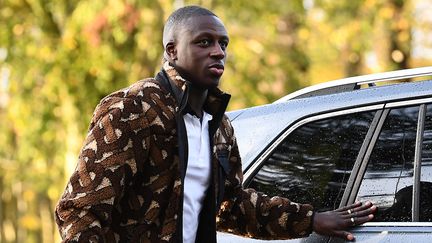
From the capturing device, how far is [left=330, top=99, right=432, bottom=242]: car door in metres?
3.71

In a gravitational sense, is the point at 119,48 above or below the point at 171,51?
→ above

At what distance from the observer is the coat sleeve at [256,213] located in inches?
158

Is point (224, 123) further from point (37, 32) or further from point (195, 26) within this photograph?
point (37, 32)

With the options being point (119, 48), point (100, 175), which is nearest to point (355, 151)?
point (100, 175)

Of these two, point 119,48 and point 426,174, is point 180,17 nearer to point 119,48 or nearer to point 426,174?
point 426,174

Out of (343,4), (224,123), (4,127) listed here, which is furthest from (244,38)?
(224,123)

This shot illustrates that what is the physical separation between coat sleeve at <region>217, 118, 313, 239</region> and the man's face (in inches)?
16.2

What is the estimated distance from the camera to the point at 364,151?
3.96 metres

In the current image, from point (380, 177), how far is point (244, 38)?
1633 centimetres

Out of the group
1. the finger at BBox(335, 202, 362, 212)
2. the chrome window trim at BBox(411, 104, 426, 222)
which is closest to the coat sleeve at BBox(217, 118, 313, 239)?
the finger at BBox(335, 202, 362, 212)

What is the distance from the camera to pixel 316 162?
13.6 ft

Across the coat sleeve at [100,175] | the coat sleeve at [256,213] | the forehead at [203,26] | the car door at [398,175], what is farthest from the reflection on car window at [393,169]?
the coat sleeve at [100,175]

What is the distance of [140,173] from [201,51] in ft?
1.48

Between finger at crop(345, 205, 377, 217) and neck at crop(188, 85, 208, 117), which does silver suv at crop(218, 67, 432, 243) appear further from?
neck at crop(188, 85, 208, 117)
